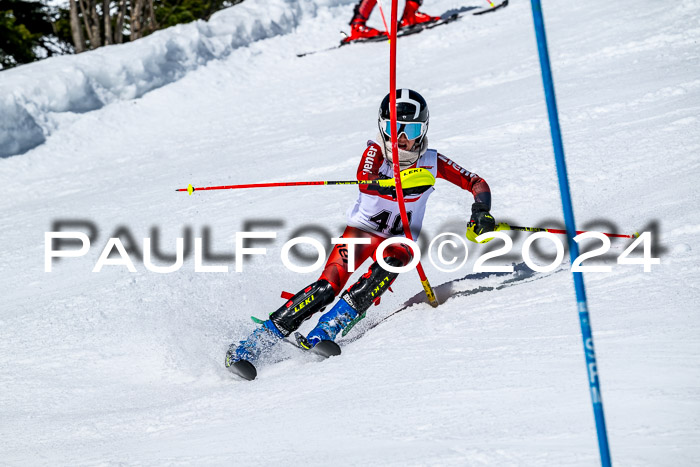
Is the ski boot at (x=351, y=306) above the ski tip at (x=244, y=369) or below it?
above

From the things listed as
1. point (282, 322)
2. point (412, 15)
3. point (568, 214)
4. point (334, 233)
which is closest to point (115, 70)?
point (412, 15)

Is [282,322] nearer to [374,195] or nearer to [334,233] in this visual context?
[374,195]

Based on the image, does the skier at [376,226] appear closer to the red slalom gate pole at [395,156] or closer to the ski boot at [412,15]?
the red slalom gate pole at [395,156]

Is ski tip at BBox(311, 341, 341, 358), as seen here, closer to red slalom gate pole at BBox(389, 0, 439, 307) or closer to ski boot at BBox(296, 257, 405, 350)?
ski boot at BBox(296, 257, 405, 350)

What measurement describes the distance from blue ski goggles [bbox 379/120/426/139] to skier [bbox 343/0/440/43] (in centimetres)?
913

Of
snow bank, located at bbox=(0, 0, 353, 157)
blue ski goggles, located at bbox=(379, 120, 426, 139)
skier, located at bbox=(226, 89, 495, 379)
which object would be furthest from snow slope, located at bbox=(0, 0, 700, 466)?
blue ski goggles, located at bbox=(379, 120, 426, 139)

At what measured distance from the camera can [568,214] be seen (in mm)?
1702

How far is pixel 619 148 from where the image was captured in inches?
258

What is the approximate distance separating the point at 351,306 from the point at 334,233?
2.17 metres

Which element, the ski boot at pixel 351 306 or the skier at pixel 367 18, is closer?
the ski boot at pixel 351 306

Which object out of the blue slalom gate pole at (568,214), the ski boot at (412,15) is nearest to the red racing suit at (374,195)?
the blue slalom gate pole at (568,214)

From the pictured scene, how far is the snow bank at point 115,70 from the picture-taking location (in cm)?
948

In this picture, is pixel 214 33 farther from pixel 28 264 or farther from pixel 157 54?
pixel 28 264

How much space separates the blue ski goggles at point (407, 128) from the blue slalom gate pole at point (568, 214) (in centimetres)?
241
